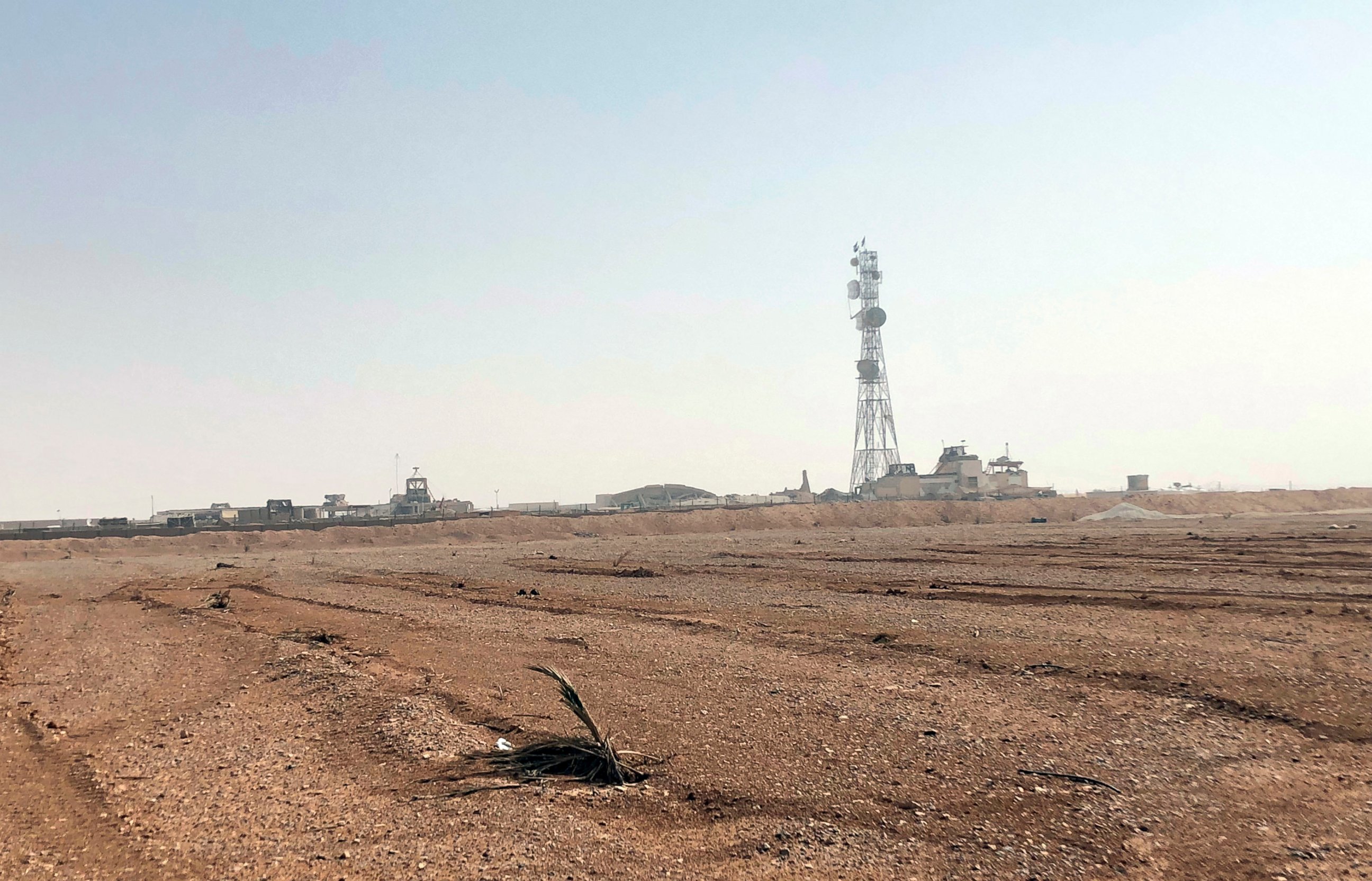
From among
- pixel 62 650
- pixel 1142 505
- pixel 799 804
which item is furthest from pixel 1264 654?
pixel 1142 505

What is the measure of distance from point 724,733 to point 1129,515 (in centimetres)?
7761

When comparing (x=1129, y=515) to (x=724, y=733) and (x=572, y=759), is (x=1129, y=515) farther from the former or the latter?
(x=572, y=759)

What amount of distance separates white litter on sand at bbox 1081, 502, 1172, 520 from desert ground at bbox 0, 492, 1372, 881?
5433 cm

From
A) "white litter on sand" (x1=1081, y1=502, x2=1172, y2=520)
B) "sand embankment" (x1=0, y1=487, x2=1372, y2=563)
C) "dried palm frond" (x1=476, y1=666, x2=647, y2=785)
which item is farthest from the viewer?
"white litter on sand" (x1=1081, y1=502, x2=1172, y2=520)

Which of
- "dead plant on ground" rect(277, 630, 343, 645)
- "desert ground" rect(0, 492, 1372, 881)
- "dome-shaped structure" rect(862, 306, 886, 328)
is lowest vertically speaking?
"desert ground" rect(0, 492, 1372, 881)

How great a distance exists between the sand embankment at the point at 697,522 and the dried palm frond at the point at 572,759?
63.3 m

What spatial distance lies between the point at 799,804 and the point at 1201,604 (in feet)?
55.7

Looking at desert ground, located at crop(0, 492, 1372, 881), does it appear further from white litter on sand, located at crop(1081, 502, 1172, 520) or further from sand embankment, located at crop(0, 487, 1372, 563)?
white litter on sand, located at crop(1081, 502, 1172, 520)

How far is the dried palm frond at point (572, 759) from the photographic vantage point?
9266mm

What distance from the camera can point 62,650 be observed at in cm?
1906

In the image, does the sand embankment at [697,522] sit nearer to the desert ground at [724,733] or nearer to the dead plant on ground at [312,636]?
the desert ground at [724,733]

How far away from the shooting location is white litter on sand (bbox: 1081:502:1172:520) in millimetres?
75938

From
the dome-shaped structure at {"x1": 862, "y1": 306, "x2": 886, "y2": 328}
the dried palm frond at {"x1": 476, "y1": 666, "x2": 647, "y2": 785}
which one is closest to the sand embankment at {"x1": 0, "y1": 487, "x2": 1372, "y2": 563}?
the dome-shaped structure at {"x1": 862, "y1": 306, "x2": 886, "y2": 328}

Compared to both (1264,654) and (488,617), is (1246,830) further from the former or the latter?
(488,617)
